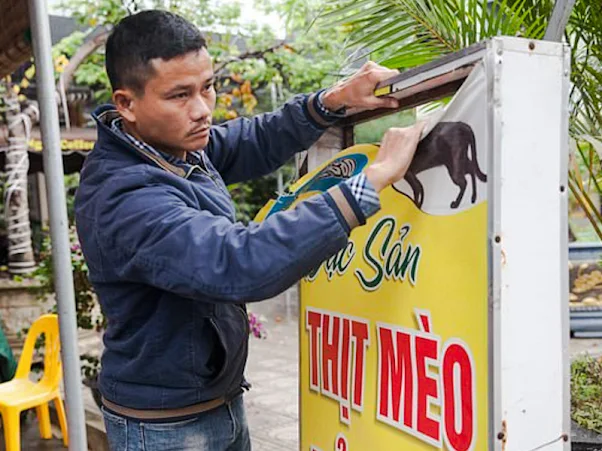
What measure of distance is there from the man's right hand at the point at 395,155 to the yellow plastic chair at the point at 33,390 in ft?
9.02

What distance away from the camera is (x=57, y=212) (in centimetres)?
266

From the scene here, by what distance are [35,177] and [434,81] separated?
11824mm

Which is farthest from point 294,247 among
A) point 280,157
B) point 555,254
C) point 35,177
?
point 35,177

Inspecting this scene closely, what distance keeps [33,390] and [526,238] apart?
11.0ft

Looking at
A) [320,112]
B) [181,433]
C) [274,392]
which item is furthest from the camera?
[274,392]

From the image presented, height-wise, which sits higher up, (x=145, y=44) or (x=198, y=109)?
(x=145, y=44)

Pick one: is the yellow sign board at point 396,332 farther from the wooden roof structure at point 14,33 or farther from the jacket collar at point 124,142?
the wooden roof structure at point 14,33

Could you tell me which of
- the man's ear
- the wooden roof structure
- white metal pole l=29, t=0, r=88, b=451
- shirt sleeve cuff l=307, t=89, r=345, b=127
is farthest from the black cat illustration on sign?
the wooden roof structure

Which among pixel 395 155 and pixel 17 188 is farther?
pixel 17 188

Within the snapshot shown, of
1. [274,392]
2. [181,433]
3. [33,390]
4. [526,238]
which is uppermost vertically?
[526,238]

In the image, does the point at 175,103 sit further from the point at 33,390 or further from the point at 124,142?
the point at 33,390

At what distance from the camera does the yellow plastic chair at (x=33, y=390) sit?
11.4ft

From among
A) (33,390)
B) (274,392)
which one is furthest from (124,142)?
(274,392)

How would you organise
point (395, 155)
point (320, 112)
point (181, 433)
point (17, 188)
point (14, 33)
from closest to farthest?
point (395, 155) < point (181, 433) < point (320, 112) < point (14, 33) < point (17, 188)
